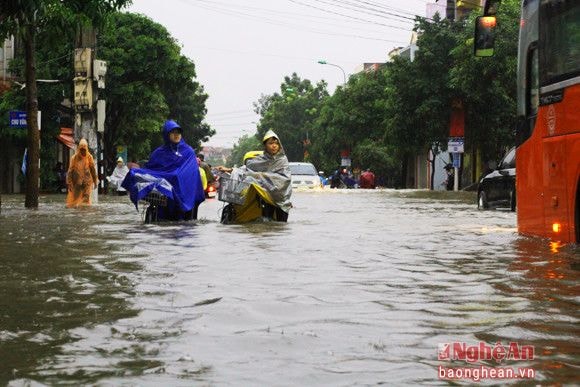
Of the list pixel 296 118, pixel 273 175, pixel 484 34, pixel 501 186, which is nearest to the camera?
pixel 484 34

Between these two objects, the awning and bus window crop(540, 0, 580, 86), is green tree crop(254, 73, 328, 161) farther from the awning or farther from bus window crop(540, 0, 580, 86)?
bus window crop(540, 0, 580, 86)

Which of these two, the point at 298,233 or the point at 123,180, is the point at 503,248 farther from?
the point at 123,180

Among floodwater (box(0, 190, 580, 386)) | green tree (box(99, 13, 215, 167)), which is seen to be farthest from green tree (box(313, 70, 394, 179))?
floodwater (box(0, 190, 580, 386))

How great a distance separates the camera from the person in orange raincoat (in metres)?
27.8

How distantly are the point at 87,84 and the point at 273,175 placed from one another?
11.6 metres

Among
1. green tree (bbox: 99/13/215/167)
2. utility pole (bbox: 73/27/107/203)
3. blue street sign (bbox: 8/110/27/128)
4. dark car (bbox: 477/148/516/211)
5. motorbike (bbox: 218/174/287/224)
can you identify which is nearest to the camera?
motorbike (bbox: 218/174/287/224)

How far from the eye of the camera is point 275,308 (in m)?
7.12

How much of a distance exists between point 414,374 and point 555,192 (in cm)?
809

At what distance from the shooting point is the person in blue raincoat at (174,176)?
18.6 metres

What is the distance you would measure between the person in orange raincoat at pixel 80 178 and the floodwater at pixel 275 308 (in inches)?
546

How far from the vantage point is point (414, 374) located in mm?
4875

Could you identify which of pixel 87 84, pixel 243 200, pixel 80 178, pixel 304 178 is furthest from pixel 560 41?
pixel 304 178

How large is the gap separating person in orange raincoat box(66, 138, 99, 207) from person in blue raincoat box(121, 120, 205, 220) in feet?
28.6

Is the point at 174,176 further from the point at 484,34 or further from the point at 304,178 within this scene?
the point at 304,178
